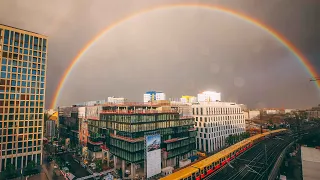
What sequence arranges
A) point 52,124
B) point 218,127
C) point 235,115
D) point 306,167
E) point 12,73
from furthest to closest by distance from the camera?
1. point 52,124
2. point 235,115
3. point 218,127
4. point 12,73
5. point 306,167

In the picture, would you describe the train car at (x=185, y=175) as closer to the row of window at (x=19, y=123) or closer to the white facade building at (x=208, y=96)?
the row of window at (x=19, y=123)

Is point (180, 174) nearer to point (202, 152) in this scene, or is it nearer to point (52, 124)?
point (202, 152)

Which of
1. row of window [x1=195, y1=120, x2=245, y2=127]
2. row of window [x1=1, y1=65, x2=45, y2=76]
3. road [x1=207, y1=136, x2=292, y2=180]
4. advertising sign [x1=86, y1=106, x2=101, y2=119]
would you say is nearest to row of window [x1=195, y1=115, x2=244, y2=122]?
row of window [x1=195, y1=120, x2=245, y2=127]

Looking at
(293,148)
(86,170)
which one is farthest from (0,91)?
(293,148)

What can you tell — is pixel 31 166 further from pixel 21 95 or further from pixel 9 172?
pixel 21 95

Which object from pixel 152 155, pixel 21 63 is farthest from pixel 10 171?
pixel 152 155

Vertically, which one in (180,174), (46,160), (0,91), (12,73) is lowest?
(46,160)
